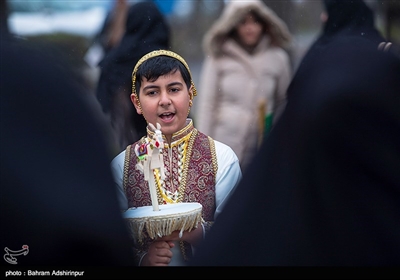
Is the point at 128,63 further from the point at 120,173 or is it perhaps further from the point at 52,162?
the point at 52,162

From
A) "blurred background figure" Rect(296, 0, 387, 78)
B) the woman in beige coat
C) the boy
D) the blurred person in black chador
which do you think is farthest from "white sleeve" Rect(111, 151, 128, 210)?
"blurred background figure" Rect(296, 0, 387, 78)

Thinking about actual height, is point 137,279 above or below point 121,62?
below

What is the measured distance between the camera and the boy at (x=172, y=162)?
2.14 metres

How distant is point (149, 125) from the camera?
216cm

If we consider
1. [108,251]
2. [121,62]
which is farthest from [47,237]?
[121,62]

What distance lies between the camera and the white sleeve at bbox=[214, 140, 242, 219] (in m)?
2.13

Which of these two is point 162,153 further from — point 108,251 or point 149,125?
point 108,251

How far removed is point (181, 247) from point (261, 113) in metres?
0.50

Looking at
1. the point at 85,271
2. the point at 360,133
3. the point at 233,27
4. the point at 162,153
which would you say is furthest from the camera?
the point at 233,27

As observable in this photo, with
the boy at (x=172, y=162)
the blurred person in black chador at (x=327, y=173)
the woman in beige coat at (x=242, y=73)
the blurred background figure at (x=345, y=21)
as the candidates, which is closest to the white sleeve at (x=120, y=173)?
the boy at (x=172, y=162)

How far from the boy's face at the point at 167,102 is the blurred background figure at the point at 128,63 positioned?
6 cm

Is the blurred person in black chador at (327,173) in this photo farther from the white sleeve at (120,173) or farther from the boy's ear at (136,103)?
the boy's ear at (136,103)

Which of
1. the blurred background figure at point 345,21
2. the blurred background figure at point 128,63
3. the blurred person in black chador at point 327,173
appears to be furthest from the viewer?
the blurred background figure at point 128,63

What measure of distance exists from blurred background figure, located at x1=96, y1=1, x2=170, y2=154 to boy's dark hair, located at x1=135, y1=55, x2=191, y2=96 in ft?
0.13
